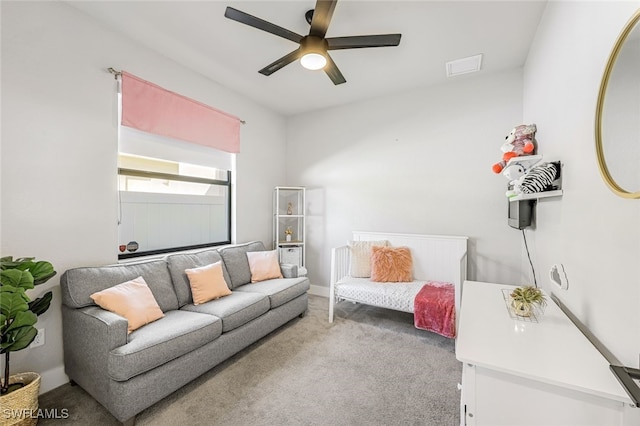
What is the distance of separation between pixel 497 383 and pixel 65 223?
9.11 feet

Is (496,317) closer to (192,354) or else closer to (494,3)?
(192,354)

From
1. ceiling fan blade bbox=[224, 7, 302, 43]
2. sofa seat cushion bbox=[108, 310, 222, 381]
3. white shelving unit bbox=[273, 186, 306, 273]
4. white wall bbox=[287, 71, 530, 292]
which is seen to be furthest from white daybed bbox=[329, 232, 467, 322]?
ceiling fan blade bbox=[224, 7, 302, 43]

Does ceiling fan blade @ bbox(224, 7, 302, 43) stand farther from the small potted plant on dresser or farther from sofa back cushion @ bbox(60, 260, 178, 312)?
sofa back cushion @ bbox(60, 260, 178, 312)

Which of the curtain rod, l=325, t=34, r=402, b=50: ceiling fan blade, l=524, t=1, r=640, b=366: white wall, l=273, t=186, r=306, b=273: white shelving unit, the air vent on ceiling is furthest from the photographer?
l=273, t=186, r=306, b=273: white shelving unit

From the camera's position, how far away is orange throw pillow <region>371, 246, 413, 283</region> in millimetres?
2992

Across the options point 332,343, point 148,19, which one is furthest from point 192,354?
point 148,19

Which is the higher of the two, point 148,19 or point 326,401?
point 148,19

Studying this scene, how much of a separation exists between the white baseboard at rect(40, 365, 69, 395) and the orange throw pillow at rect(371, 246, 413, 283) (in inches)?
108

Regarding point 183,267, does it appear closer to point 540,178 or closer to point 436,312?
point 436,312

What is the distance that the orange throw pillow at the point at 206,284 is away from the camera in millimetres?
2379

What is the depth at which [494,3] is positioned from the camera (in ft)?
6.17

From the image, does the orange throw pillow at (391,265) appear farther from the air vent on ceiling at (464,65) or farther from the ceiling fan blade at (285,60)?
the ceiling fan blade at (285,60)

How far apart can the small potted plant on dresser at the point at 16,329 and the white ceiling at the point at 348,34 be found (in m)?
1.95

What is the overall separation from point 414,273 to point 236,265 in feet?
6.87
